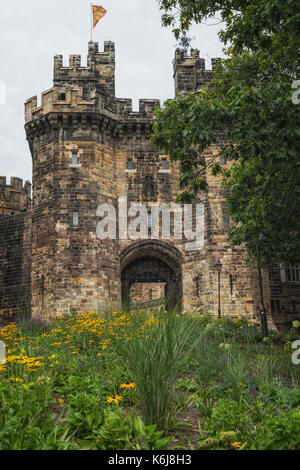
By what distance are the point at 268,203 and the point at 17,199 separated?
21.6 meters

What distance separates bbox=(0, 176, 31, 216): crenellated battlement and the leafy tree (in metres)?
19.8

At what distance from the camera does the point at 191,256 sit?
2175 cm

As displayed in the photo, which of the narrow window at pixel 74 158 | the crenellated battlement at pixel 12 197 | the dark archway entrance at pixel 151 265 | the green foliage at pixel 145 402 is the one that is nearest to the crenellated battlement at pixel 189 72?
the narrow window at pixel 74 158

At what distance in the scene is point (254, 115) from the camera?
882 cm

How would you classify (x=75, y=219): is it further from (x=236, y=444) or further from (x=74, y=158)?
(x=236, y=444)

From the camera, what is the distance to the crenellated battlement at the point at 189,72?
22938 mm

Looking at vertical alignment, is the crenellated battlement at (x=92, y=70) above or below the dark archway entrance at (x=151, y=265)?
above

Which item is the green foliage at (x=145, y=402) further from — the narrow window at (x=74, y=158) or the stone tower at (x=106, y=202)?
the narrow window at (x=74, y=158)

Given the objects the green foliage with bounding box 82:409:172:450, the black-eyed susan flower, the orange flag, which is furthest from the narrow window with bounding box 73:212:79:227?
the black-eyed susan flower

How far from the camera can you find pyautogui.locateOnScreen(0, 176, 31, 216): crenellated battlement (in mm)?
29984

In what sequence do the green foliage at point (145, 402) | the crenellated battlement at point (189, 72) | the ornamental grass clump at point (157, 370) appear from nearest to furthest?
the green foliage at point (145, 402) < the ornamental grass clump at point (157, 370) < the crenellated battlement at point (189, 72)

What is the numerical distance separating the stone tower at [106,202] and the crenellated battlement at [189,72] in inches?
1.9

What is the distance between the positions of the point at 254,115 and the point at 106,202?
13.4 m

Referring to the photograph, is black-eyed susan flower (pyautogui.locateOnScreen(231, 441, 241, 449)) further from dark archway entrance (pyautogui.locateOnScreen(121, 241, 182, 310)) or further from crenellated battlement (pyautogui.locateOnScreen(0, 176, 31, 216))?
crenellated battlement (pyautogui.locateOnScreen(0, 176, 31, 216))
